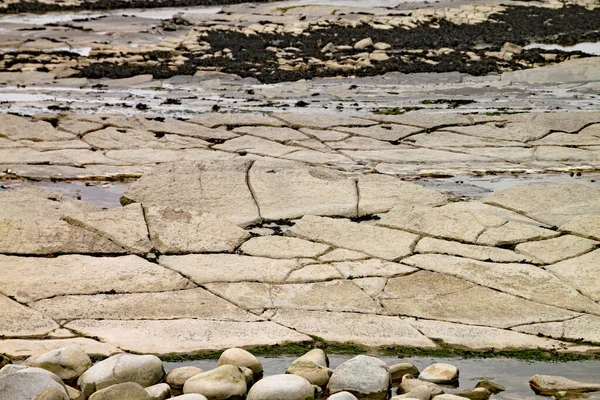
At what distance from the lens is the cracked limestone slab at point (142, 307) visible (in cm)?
487

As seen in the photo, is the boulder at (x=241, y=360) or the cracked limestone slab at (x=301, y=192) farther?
the cracked limestone slab at (x=301, y=192)

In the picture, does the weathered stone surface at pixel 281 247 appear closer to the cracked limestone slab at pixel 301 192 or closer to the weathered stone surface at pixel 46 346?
the cracked limestone slab at pixel 301 192

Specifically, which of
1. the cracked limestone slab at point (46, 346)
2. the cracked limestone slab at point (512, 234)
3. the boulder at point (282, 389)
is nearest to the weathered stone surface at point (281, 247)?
the cracked limestone slab at point (512, 234)

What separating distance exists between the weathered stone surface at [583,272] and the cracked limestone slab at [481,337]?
73 cm

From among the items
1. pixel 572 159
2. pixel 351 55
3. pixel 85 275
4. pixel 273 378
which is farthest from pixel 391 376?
pixel 351 55

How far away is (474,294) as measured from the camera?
5.22 m

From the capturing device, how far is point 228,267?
561 cm

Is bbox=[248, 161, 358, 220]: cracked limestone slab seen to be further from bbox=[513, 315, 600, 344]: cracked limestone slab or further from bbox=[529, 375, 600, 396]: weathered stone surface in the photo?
bbox=[529, 375, 600, 396]: weathered stone surface

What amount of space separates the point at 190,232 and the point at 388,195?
1.73 metres

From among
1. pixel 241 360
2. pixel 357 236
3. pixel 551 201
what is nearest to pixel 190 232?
pixel 357 236

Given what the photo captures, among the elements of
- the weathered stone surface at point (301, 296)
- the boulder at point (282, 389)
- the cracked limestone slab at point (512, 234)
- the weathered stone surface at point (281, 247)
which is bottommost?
the weathered stone surface at point (301, 296)

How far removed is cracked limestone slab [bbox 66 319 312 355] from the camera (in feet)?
14.8

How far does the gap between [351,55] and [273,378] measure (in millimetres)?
14897

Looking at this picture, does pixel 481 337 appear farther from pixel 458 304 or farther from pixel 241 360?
pixel 241 360
